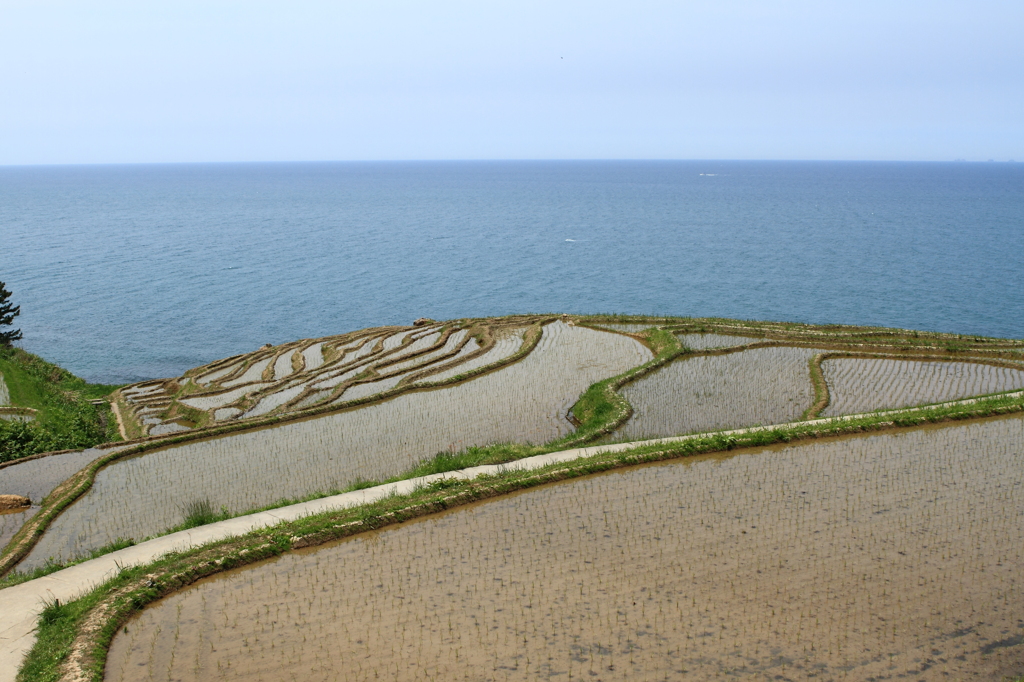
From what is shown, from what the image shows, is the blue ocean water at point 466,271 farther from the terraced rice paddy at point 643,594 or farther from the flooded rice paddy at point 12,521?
the terraced rice paddy at point 643,594

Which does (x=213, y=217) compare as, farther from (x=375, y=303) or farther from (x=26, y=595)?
(x=26, y=595)

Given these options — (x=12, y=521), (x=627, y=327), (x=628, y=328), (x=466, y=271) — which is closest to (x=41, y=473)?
(x=12, y=521)

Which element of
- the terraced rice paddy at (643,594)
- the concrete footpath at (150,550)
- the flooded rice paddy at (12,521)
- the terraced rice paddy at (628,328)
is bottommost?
the flooded rice paddy at (12,521)

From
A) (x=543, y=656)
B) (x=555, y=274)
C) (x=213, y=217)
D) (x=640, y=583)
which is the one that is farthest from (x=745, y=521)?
(x=213, y=217)

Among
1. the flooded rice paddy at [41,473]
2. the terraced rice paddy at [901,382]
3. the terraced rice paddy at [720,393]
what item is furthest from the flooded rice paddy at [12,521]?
the terraced rice paddy at [901,382]

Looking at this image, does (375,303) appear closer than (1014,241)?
Yes

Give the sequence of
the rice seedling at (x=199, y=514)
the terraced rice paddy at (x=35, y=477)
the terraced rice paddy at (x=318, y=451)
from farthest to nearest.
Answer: the terraced rice paddy at (x=35, y=477) < the terraced rice paddy at (x=318, y=451) < the rice seedling at (x=199, y=514)


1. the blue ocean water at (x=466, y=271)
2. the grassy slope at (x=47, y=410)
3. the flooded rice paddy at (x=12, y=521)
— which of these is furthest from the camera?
the blue ocean water at (x=466, y=271)

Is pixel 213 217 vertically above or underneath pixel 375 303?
above
